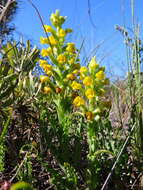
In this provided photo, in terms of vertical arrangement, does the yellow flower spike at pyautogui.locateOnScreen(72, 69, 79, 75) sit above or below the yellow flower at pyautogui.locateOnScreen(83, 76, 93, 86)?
above

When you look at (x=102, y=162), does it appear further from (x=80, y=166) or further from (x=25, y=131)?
(x=25, y=131)

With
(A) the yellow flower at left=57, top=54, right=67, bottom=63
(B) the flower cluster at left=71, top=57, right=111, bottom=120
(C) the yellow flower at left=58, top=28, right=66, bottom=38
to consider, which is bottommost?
(B) the flower cluster at left=71, top=57, right=111, bottom=120

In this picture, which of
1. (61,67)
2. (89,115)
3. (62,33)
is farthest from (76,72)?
(89,115)

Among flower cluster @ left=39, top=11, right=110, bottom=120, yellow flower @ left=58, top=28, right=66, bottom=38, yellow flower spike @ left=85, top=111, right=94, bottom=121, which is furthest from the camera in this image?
yellow flower @ left=58, top=28, right=66, bottom=38

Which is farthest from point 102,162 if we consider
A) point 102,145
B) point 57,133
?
point 57,133

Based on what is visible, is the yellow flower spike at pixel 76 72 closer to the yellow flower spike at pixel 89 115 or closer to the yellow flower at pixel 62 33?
the yellow flower at pixel 62 33

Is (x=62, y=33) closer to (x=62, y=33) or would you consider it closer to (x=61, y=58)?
(x=62, y=33)

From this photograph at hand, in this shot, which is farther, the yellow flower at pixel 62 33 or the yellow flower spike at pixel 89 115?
the yellow flower at pixel 62 33

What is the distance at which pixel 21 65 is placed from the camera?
1320 mm

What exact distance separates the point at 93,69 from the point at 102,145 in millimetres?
270

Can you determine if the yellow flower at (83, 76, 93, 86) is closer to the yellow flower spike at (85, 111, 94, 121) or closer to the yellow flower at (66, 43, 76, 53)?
the yellow flower spike at (85, 111, 94, 121)

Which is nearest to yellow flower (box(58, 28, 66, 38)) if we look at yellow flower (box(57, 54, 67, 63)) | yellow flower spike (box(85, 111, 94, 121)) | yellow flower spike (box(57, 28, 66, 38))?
yellow flower spike (box(57, 28, 66, 38))

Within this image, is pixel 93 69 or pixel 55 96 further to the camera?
pixel 55 96

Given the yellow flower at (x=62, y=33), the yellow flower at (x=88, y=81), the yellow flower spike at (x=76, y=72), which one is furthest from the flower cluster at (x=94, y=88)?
the yellow flower at (x=62, y=33)
